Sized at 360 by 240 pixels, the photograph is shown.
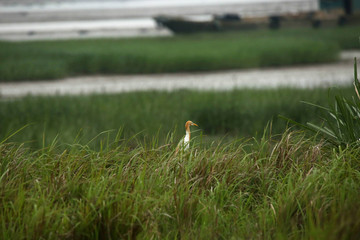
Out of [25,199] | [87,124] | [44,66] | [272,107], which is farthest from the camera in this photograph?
[44,66]

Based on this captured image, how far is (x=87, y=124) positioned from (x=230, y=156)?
283cm

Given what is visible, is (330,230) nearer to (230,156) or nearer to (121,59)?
(230,156)

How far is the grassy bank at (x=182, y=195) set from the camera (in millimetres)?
3088

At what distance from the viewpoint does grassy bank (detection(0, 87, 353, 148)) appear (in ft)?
19.8

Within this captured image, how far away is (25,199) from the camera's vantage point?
10.7ft

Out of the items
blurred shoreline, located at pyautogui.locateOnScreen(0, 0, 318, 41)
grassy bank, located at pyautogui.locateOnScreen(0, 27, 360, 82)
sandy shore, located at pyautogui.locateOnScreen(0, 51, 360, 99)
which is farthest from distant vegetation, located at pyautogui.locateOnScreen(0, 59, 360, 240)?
blurred shoreline, located at pyautogui.locateOnScreen(0, 0, 318, 41)

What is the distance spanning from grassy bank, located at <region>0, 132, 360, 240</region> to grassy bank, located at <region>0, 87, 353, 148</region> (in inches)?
65.1

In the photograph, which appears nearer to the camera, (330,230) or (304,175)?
(330,230)

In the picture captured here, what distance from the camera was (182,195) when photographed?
3334 mm

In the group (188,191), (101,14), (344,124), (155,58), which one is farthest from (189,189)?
(101,14)

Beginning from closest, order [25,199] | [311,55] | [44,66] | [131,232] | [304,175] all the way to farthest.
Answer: [131,232] → [25,199] → [304,175] → [44,66] → [311,55]

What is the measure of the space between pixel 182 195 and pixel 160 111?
340 centimetres

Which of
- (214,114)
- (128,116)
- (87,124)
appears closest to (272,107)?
(214,114)

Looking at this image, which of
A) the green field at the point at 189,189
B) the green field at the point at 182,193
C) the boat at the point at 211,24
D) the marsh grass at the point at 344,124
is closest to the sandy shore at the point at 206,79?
the green field at the point at 189,189
